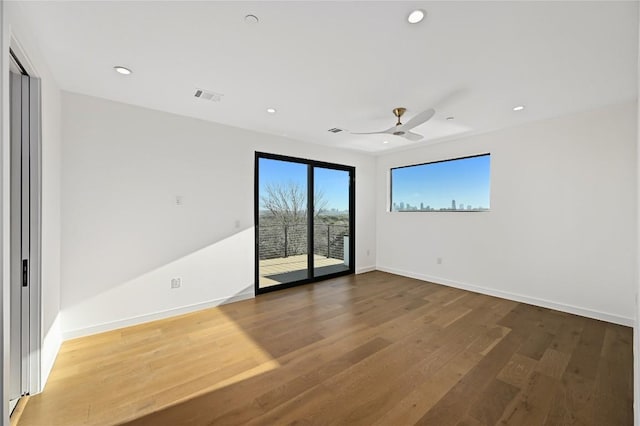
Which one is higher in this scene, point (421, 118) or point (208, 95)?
point (208, 95)

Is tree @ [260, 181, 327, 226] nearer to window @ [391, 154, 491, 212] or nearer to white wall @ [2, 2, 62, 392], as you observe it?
window @ [391, 154, 491, 212]

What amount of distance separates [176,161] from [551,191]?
195 inches

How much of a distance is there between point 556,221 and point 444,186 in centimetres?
169

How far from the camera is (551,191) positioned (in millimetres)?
3604

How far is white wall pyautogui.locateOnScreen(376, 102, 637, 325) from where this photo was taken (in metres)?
3.12

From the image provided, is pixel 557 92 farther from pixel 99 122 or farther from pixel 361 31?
pixel 99 122

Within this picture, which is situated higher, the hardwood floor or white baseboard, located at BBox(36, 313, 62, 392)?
white baseboard, located at BBox(36, 313, 62, 392)

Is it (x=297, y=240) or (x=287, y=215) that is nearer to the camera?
(x=287, y=215)

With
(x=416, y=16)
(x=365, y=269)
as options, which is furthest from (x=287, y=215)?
(x=416, y=16)

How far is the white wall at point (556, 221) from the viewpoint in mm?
3115

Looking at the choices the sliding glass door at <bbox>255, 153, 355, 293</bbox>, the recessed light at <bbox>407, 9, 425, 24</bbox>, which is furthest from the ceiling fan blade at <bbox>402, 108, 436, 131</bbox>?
the sliding glass door at <bbox>255, 153, 355, 293</bbox>

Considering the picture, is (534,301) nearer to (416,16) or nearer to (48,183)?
(416,16)

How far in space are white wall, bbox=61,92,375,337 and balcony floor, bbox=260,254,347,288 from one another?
32 centimetres

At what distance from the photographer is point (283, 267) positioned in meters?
4.68
